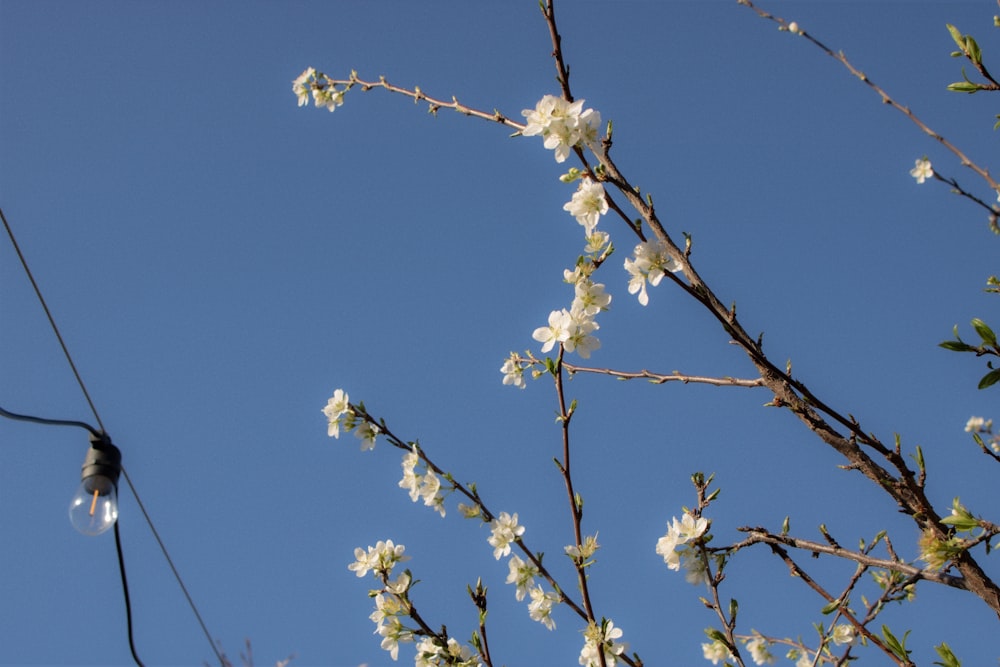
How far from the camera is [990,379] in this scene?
1.78 meters

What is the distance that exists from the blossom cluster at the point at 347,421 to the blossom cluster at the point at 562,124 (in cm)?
107

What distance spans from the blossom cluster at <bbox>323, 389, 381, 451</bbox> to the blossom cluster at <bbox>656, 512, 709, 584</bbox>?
98cm

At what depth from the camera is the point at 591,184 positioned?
5.91 ft

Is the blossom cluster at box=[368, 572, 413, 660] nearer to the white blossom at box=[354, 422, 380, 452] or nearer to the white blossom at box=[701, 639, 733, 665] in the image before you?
the white blossom at box=[354, 422, 380, 452]

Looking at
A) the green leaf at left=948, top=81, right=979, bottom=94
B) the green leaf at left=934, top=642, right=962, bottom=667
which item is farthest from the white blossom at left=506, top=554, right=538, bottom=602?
the green leaf at left=948, top=81, right=979, bottom=94

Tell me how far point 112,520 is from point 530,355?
1.49 metres

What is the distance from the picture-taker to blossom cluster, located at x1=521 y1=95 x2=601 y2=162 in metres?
1.76

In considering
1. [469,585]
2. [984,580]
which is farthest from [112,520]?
[984,580]

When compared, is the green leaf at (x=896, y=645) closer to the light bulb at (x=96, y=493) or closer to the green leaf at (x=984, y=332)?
the green leaf at (x=984, y=332)

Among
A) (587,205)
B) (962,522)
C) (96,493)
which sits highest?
(96,493)

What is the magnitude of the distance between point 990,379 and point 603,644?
3.51 ft

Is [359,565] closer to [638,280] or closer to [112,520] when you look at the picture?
[112,520]

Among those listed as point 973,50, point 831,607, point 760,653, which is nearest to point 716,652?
point 760,653

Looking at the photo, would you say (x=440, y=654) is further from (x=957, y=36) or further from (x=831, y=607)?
(x=957, y=36)
